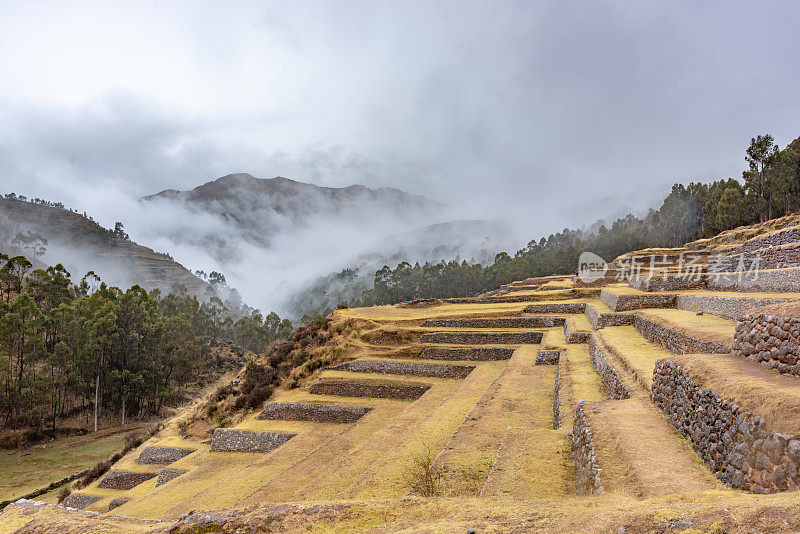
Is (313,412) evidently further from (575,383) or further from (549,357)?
(575,383)

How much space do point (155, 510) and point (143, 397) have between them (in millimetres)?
36007

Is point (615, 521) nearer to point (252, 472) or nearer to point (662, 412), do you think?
point (662, 412)

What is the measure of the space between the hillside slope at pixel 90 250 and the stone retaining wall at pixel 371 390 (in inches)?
4564

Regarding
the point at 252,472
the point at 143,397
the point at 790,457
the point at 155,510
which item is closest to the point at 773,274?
the point at 790,457

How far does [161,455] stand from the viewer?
17641 mm

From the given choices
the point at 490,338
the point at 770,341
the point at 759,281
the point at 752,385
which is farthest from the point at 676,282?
the point at 752,385

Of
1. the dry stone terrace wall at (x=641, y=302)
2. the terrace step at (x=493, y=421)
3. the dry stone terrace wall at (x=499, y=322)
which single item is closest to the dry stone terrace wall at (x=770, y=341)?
the terrace step at (x=493, y=421)

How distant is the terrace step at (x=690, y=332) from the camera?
8336mm

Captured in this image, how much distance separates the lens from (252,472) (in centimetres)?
1205

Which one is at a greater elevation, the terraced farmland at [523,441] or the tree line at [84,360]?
the terraced farmland at [523,441]

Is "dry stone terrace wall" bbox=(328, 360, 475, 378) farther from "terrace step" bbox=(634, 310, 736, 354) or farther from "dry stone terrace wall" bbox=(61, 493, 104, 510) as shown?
"dry stone terrace wall" bbox=(61, 493, 104, 510)

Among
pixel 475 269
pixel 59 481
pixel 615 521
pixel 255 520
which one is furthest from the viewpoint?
pixel 475 269

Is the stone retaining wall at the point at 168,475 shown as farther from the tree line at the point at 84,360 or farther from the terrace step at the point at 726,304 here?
the tree line at the point at 84,360

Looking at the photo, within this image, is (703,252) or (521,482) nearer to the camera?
(521,482)
